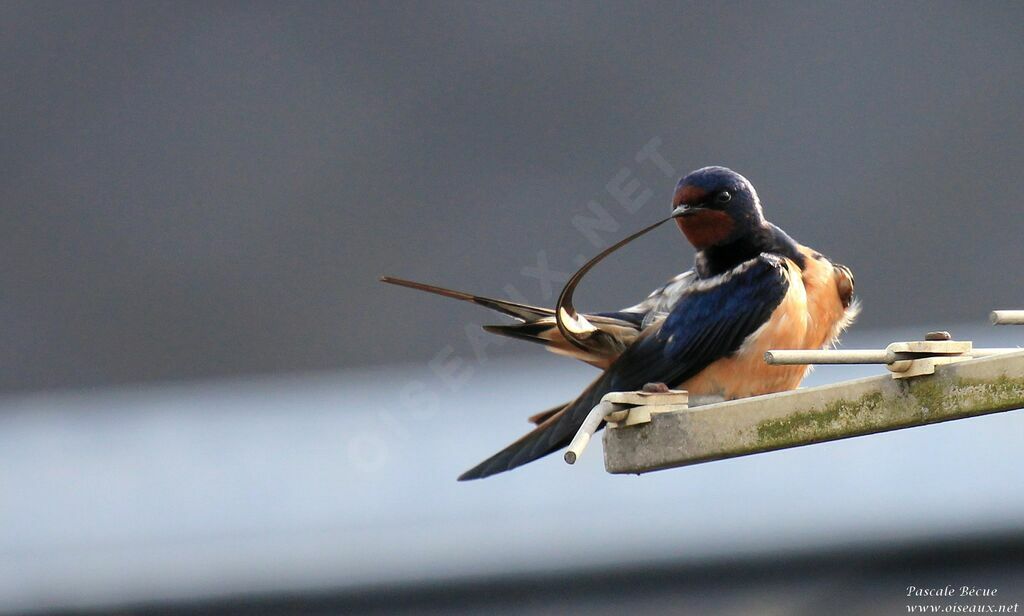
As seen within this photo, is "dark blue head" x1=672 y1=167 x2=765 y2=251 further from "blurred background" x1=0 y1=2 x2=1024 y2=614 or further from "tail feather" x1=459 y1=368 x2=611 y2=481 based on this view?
"blurred background" x1=0 y1=2 x2=1024 y2=614

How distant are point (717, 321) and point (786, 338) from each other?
0.11 metres

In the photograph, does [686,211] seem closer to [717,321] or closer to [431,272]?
[717,321]

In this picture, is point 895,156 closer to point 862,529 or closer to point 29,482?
point 862,529

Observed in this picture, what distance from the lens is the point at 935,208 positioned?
21.2 feet

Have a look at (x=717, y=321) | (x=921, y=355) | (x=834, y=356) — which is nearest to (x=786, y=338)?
(x=717, y=321)

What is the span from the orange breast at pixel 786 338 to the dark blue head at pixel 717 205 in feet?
0.35

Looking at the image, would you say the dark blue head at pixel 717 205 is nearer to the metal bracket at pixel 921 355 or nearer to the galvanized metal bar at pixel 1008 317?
the metal bracket at pixel 921 355

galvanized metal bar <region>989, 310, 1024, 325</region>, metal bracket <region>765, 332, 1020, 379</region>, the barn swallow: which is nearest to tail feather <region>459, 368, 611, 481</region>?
the barn swallow

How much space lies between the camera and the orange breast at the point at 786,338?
233cm

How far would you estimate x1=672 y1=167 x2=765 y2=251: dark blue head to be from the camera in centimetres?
A: 231

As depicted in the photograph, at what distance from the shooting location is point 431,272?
636 cm

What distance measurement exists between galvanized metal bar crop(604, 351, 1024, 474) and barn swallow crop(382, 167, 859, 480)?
0.28 metres

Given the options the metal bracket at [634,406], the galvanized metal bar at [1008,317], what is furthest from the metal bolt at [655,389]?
the galvanized metal bar at [1008,317]

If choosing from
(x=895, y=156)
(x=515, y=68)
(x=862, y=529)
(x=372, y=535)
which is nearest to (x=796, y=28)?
(x=895, y=156)
